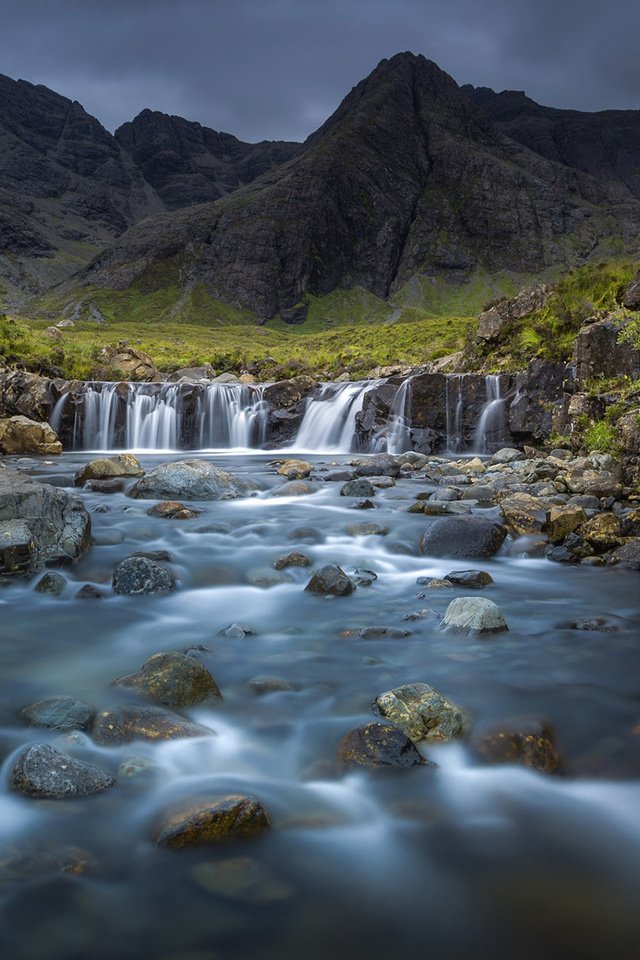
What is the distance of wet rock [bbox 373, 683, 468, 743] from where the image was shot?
15.1 feet

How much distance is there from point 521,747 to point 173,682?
268 centimetres

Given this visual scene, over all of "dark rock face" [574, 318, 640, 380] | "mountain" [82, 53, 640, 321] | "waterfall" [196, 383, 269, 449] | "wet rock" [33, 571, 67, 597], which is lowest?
"wet rock" [33, 571, 67, 597]

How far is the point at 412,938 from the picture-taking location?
295 centimetres

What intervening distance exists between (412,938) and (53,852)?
6.22 ft

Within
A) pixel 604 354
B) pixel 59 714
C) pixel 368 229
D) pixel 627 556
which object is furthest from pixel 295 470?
pixel 368 229

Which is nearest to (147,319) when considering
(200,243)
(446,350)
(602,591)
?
(200,243)

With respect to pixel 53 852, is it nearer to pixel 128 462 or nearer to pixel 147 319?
pixel 128 462

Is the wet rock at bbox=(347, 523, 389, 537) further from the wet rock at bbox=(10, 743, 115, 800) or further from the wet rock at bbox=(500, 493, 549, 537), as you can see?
the wet rock at bbox=(10, 743, 115, 800)

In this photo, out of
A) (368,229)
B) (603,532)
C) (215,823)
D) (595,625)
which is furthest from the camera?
(368,229)

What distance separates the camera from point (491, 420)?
71.5ft

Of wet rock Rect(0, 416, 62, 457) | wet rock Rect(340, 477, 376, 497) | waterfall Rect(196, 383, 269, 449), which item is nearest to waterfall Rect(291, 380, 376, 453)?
waterfall Rect(196, 383, 269, 449)

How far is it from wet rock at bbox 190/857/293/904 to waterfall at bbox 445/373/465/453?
793 inches

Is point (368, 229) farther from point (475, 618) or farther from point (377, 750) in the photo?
point (377, 750)

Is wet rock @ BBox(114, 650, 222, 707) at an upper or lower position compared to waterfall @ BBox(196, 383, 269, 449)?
lower
